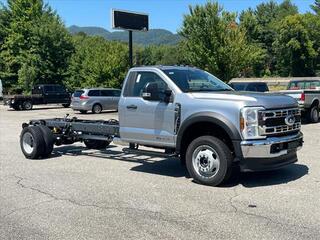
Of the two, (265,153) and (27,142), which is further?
(27,142)

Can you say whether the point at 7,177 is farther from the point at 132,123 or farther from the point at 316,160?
the point at 316,160

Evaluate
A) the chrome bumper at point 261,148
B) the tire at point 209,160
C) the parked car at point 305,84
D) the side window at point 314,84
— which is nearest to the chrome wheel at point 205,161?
the tire at point 209,160

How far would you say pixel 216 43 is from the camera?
108ft

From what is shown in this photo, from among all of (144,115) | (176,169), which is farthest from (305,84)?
(144,115)

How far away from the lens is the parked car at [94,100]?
1207 inches

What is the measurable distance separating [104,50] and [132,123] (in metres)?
35.4

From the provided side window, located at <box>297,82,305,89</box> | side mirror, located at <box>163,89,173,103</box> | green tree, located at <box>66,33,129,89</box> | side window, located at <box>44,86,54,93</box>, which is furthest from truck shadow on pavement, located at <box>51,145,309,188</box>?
green tree, located at <box>66,33,129,89</box>

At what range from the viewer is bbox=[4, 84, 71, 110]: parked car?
34844mm

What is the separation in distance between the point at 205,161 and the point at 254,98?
4.33 ft

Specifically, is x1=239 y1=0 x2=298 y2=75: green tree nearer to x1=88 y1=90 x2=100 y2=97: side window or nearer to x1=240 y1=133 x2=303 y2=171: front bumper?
x1=88 y1=90 x2=100 y2=97: side window

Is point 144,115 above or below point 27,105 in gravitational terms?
above

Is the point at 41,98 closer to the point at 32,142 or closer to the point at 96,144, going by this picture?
the point at 96,144

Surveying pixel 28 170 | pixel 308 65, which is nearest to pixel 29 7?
pixel 308 65

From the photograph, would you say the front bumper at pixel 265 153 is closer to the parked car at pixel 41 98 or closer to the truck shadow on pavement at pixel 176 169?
the truck shadow on pavement at pixel 176 169
